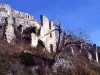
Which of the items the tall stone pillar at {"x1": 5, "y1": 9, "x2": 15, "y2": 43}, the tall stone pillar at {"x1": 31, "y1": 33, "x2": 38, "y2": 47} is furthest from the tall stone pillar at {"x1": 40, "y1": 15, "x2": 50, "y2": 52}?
the tall stone pillar at {"x1": 5, "y1": 9, "x2": 15, "y2": 43}

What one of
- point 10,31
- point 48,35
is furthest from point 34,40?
point 48,35

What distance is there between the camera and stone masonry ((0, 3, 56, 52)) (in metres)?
42.1

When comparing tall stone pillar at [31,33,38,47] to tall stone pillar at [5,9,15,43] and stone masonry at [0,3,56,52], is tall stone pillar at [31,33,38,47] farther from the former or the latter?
tall stone pillar at [5,9,15,43]

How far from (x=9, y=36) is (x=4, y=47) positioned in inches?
199

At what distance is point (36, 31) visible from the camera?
45.8 meters

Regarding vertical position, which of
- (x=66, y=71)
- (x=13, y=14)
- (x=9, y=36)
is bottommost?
(x=66, y=71)

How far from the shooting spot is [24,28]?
45969 mm

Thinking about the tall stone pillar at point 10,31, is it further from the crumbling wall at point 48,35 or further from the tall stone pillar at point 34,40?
the crumbling wall at point 48,35

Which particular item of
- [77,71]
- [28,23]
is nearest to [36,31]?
[28,23]

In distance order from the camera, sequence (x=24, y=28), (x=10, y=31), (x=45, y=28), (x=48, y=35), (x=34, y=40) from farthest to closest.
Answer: (x=45, y=28)
(x=48, y=35)
(x=24, y=28)
(x=34, y=40)
(x=10, y=31)

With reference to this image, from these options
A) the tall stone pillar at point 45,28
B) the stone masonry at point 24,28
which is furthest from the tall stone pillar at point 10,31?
the tall stone pillar at point 45,28

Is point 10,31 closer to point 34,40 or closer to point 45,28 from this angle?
point 34,40

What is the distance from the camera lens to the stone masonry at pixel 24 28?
4209 centimetres

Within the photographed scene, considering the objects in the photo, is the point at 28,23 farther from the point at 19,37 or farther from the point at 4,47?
the point at 4,47
